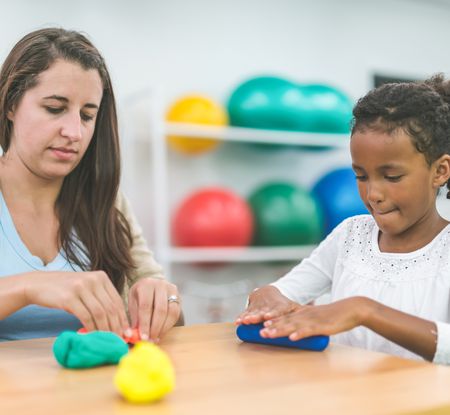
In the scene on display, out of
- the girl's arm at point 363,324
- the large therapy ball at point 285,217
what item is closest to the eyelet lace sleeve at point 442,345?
the girl's arm at point 363,324

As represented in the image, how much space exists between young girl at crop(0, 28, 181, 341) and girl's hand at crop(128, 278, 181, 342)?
7.5 inches

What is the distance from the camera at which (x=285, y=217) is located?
125 inches

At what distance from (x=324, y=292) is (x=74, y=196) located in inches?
21.1

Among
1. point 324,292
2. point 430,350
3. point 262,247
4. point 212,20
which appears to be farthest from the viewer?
point 212,20

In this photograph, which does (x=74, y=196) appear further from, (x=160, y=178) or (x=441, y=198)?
(x=160, y=178)

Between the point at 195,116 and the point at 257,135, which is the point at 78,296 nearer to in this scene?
the point at 195,116

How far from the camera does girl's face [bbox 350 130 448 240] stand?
1.05m

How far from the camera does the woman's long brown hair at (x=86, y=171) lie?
1195 mm

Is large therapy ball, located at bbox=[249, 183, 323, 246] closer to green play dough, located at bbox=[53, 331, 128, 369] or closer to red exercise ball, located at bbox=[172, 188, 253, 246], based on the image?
red exercise ball, located at bbox=[172, 188, 253, 246]

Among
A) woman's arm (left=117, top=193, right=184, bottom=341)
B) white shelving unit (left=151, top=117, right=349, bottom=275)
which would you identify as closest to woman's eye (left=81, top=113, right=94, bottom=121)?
woman's arm (left=117, top=193, right=184, bottom=341)

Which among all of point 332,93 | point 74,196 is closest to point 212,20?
point 332,93

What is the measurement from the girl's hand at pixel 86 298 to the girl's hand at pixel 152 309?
0.04 meters

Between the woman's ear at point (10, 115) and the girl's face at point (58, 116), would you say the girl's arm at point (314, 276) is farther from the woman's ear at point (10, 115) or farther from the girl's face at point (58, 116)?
the woman's ear at point (10, 115)

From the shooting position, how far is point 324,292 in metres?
1.28
